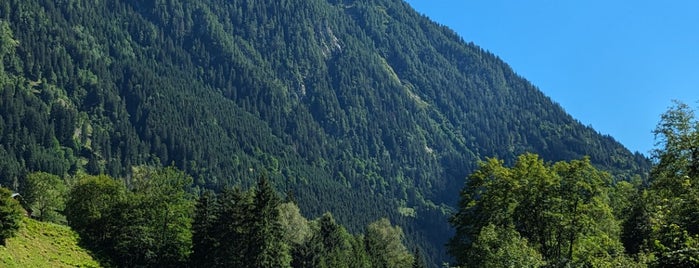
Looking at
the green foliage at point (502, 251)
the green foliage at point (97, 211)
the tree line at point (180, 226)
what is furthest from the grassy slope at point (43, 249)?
the green foliage at point (502, 251)

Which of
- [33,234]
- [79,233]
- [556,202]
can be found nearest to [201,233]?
[79,233]

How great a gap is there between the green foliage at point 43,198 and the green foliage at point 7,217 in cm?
8524

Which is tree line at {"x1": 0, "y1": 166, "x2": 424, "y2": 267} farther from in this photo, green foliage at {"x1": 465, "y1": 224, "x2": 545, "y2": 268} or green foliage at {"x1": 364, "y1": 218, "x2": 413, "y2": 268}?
green foliage at {"x1": 465, "y1": 224, "x2": 545, "y2": 268}

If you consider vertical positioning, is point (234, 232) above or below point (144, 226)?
above

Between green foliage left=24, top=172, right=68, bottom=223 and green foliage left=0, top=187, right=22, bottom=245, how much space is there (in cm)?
8524

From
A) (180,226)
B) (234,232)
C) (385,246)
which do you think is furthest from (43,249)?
(385,246)

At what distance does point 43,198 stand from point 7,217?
9563 centimetres

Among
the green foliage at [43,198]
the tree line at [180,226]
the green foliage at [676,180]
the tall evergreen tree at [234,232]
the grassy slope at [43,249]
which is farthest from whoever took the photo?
the green foliage at [43,198]

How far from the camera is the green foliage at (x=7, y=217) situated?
5622cm

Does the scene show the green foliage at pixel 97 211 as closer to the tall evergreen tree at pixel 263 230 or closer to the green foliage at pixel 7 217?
the tall evergreen tree at pixel 263 230

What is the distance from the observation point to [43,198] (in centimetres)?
14338

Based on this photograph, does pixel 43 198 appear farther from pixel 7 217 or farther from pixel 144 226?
pixel 7 217

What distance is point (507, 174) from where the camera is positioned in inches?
1815

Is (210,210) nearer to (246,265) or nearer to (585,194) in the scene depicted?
(246,265)
